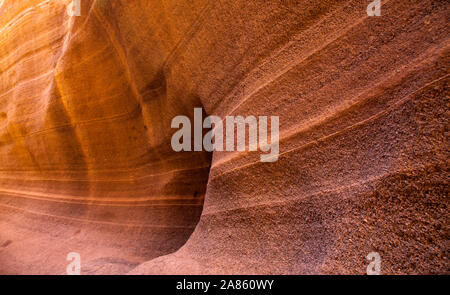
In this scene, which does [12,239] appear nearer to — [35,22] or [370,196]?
[35,22]

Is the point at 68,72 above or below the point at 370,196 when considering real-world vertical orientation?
above

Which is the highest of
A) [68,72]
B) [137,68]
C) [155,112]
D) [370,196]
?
[68,72]

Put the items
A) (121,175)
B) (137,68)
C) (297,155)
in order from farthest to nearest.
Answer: (121,175)
(137,68)
(297,155)

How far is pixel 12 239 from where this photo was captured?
12.5 feet

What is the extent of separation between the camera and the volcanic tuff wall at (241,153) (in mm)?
1061

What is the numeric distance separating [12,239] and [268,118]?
166 inches

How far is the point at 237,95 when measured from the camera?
6.77 feet

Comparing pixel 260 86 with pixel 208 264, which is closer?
pixel 208 264

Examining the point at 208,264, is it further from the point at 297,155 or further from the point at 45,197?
the point at 45,197

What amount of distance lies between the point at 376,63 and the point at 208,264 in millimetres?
1476

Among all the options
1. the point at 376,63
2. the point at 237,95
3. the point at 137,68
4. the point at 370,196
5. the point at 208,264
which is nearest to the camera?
the point at 370,196

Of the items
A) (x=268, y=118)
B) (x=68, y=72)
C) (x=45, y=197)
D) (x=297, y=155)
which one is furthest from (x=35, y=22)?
(x=297, y=155)

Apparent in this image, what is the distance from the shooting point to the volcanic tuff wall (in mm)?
1061

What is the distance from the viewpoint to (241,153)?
1.90 meters
